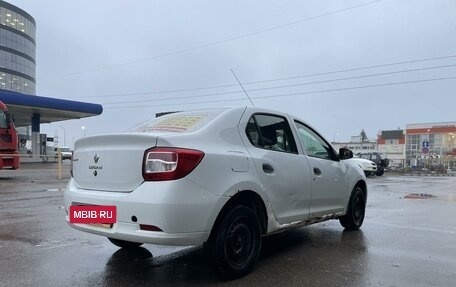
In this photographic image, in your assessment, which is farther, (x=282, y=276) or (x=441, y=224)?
(x=441, y=224)

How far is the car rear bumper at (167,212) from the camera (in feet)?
12.7

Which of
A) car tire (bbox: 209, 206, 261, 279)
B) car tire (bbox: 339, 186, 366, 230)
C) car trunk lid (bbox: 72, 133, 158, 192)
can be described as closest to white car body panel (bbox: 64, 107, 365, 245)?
car trunk lid (bbox: 72, 133, 158, 192)

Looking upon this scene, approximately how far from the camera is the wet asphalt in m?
4.37

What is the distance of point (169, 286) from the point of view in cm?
416

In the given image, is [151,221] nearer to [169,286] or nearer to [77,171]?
[169,286]

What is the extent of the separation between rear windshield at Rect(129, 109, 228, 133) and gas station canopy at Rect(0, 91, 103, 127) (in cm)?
2828

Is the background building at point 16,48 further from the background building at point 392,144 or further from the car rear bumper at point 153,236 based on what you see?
the car rear bumper at point 153,236

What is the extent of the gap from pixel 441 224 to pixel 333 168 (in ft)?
9.69

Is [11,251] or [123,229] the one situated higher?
[123,229]

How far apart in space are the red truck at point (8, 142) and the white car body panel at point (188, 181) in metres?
12.9

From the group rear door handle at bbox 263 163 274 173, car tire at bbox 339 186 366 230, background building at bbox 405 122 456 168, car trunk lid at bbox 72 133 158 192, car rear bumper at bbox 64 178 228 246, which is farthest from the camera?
background building at bbox 405 122 456 168

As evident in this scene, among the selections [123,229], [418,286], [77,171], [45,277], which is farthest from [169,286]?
[418,286]

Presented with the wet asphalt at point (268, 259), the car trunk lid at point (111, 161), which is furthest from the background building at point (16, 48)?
the car trunk lid at point (111, 161)

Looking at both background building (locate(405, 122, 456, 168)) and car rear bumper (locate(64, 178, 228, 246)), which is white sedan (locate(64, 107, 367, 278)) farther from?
background building (locate(405, 122, 456, 168))
